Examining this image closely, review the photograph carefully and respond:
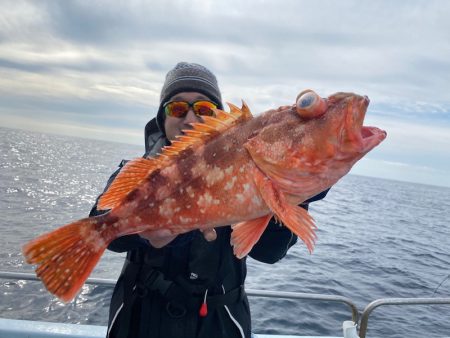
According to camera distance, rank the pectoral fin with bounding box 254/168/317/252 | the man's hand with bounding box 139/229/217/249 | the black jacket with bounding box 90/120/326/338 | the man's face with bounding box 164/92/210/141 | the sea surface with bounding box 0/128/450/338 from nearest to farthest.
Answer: the pectoral fin with bounding box 254/168/317/252 < the man's hand with bounding box 139/229/217/249 < the black jacket with bounding box 90/120/326/338 < the man's face with bounding box 164/92/210/141 < the sea surface with bounding box 0/128/450/338

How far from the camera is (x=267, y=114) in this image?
2926mm

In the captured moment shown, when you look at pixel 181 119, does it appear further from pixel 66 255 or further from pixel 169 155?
pixel 66 255

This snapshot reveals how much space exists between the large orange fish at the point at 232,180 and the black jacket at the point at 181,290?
0.53m

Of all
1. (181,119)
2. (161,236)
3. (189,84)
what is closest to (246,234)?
(161,236)

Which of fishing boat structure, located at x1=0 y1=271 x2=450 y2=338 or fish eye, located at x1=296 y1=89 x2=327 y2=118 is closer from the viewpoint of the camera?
fish eye, located at x1=296 y1=89 x2=327 y2=118

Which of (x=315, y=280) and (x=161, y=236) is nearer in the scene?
(x=161, y=236)

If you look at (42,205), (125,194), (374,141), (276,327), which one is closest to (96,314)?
(276,327)

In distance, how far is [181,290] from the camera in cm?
349

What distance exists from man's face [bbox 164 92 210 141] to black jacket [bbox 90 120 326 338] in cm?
Result: 123

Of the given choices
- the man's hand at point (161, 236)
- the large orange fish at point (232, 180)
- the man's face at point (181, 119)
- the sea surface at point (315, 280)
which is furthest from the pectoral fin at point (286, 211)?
the sea surface at point (315, 280)

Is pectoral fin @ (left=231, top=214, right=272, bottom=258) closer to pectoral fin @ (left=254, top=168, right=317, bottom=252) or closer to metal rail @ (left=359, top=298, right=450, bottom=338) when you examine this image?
pectoral fin @ (left=254, top=168, right=317, bottom=252)

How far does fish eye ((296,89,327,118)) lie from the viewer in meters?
2.65

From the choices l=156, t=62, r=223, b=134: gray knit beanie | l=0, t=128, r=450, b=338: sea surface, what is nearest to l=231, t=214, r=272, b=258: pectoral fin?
l=156, t=62, r=223, b=134: gray knit beanie

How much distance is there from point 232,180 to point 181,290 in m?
1.36
